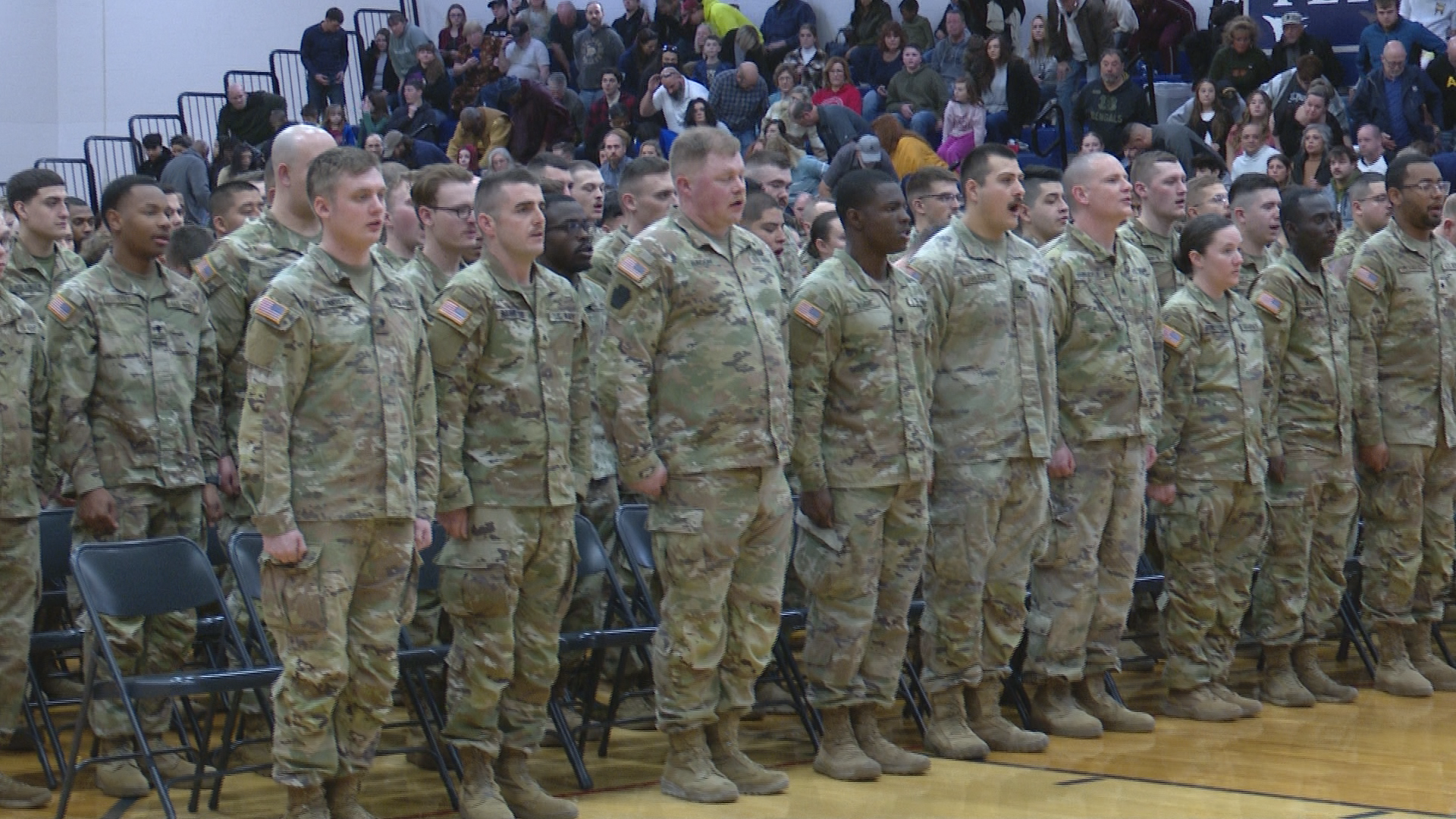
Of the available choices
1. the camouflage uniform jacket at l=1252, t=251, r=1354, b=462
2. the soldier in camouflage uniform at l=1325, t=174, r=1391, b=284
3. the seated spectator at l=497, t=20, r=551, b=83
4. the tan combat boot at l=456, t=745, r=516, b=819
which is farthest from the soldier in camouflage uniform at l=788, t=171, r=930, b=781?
the seated spectator at l=497, t=20, r=551, b=83

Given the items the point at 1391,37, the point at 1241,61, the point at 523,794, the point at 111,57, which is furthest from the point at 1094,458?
the point at 111,57

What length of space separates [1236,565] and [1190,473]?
1.23 ft

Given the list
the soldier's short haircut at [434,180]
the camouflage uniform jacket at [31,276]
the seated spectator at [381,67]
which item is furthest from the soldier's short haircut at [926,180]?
the seated spectator at [381,67]

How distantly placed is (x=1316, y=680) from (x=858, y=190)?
8.64 ft

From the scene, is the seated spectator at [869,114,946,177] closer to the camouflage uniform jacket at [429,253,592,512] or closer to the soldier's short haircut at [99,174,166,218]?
the soldier's short haircut at [99,174,166,218]

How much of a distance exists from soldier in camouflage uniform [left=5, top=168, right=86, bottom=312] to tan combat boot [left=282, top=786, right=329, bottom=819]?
9.20 ft

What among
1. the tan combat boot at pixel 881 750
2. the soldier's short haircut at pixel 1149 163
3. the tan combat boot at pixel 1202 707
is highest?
the soldier's short haircut at pixel 1149 163

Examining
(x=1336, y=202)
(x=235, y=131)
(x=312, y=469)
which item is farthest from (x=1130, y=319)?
(x=235, y=131)

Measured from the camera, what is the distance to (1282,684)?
253 inches

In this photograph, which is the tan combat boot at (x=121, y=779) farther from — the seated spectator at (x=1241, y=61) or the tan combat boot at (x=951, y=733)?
the seated spectator at (x=1241, y=61)

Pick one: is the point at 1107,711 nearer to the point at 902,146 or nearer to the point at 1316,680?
the point at 1316,680

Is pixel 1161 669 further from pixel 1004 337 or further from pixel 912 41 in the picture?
pixel 912 41

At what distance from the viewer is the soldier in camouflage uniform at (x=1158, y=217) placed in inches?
261

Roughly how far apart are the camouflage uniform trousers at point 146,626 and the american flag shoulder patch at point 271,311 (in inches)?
39.6
